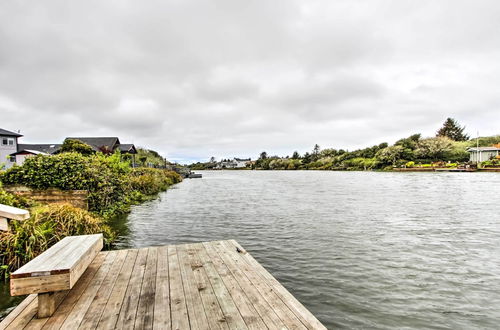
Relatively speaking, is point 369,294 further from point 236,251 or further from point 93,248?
point 93,248

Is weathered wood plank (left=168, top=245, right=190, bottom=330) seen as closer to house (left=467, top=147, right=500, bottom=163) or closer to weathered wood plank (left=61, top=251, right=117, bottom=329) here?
weathered wood plank (left=61, top=251, right=117, bottom=329)

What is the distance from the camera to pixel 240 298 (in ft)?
10.7

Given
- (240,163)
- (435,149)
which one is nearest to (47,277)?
(435,149)

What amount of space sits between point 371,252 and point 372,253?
0.08 metres

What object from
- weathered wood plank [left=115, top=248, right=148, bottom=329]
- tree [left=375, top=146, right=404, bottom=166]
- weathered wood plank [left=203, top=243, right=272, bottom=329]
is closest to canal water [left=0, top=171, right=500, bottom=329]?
weathered wood plank [left=203, top=243, right=272, bottom=329]

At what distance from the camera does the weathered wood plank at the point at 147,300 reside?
2701mm

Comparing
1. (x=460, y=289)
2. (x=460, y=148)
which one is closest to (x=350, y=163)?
(x=460, y=148)

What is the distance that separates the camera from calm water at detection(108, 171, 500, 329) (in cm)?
445

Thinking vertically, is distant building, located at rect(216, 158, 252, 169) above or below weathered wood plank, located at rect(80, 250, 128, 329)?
above

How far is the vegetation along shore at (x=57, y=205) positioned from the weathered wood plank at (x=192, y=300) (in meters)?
3.59

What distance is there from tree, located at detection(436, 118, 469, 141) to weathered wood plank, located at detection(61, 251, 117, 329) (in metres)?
93.0

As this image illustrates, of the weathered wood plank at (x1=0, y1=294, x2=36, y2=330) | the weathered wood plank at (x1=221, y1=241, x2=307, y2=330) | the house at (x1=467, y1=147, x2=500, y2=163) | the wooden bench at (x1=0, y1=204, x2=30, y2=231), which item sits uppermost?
the house at (x1=467, y1=147, x2=500, y2=163)

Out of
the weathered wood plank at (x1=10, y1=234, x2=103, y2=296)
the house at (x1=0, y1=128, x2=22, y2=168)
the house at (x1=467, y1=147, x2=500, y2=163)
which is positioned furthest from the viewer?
the house at (x1=467, y1=147, x2=500, y2=163)

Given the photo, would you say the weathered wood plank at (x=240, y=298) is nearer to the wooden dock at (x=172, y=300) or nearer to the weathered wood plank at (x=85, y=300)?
the wooden dock at (x=172, y=300)
